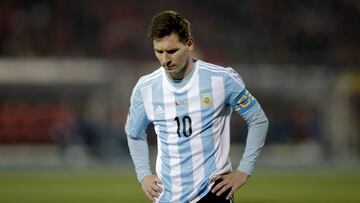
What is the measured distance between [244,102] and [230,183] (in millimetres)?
517

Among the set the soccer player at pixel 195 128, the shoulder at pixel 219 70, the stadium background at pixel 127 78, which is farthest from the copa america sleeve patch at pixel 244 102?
the stadium background at pixel 127 78

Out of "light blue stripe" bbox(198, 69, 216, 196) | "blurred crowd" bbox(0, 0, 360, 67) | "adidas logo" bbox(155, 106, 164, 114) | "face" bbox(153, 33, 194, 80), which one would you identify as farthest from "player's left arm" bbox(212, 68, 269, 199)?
"blurred crowd" bbox(0, 0, 360, 67)

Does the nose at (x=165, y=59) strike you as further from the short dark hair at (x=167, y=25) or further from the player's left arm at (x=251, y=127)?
the player's left arm at (x=251, y=127)

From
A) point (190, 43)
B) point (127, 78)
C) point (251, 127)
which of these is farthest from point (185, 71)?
point (127, 78)

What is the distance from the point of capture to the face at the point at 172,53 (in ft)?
15.4

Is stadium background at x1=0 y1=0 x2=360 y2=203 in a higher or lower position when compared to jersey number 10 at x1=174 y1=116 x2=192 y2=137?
lower

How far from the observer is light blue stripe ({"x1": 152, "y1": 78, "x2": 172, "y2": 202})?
499cm

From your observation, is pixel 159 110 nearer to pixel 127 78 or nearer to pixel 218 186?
pixel 218 186

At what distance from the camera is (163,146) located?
5.01 meters

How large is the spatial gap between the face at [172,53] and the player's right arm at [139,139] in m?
0.33

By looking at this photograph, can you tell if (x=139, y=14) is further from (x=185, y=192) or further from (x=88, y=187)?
(x=185, y=192)

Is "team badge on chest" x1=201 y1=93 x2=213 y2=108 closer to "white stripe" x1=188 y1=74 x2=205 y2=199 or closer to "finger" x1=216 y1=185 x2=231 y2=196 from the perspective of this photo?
"white stripe" x1=188 y1=74 x2=205 y2=199

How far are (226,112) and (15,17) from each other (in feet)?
78.0

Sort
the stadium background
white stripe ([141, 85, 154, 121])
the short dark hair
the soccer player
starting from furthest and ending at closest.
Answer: the stadium background < white stripe ([141, 85, 154, 121]) < the soccer player < the short dark hair
